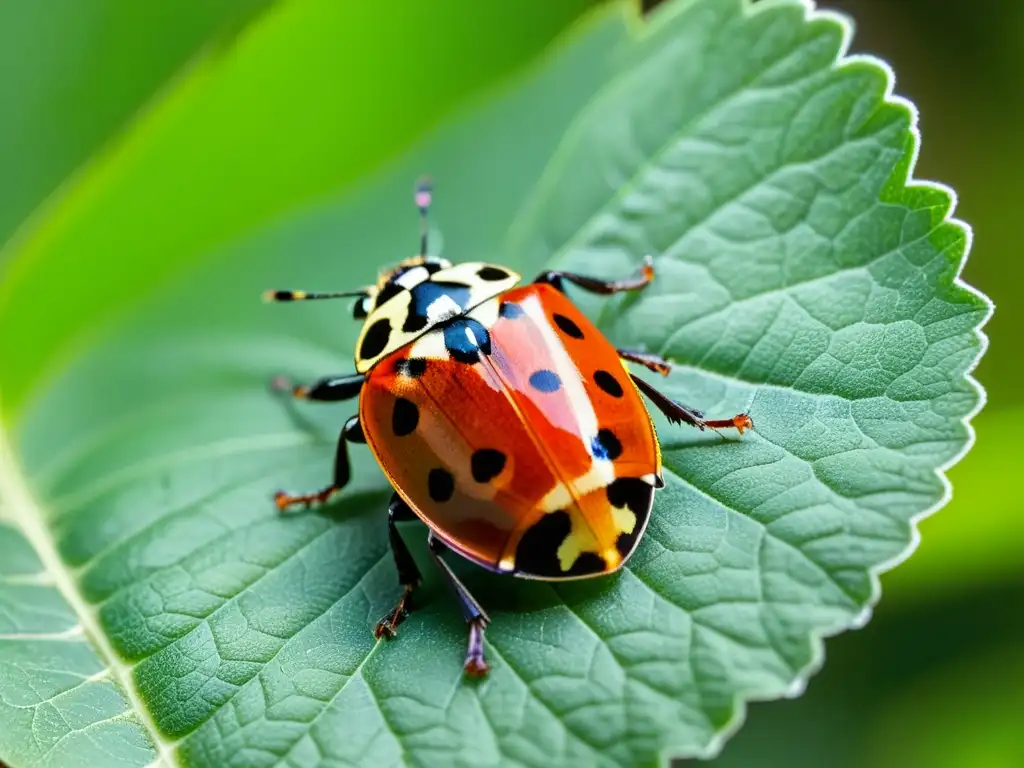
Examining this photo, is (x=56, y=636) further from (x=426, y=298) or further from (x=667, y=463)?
(x=667, y=463)

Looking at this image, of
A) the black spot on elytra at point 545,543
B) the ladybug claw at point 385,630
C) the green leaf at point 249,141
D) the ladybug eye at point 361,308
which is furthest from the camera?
the green leaf at point 249,141

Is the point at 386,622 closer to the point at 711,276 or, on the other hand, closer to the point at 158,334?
the point at 711,276

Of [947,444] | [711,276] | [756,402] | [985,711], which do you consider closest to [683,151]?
[711,276]

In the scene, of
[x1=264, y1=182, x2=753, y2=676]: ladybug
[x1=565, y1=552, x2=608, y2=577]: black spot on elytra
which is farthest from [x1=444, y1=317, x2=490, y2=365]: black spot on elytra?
[x1=565, y1=552, x2=608, y2=577]: black spot on elytra

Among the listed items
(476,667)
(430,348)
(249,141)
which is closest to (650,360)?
(430,348)

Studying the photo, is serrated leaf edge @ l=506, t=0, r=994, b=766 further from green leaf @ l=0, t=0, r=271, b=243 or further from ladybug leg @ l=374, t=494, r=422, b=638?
green leaf @ l=0, t=0, r=271, b=243

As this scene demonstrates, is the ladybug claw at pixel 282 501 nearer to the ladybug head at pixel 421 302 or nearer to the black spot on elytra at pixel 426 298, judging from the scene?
the ladybug head at pixel 421 302

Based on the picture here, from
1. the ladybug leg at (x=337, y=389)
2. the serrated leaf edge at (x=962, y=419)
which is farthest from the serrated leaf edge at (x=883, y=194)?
the ladybug leg at (x=337, y=389)
